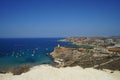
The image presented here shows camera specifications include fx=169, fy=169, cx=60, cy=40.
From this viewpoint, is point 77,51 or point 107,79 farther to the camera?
point 77,51

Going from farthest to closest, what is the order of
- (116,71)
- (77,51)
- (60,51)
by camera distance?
1. (60,51)
2. (77,51)
3. (116,71)

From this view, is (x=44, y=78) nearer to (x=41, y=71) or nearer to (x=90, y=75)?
(x=41, y=71)

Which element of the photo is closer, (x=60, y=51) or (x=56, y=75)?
(x=56, y=75)

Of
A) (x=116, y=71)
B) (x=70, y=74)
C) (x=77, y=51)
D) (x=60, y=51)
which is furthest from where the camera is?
(x=60, y=51)

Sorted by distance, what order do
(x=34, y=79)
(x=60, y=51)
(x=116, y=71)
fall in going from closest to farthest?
(x=34, y=79) → (x=116, y=71) → (x=60, y=51)

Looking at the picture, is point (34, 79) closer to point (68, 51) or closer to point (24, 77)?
point (24, 77)

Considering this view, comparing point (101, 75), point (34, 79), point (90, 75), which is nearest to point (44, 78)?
point (34, 79)

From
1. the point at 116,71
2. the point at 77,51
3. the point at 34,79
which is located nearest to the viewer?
the point at 34,79

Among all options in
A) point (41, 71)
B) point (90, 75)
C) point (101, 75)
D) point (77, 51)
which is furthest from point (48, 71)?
point (77, 51)

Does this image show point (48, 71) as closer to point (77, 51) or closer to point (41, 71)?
point (41, 71)
